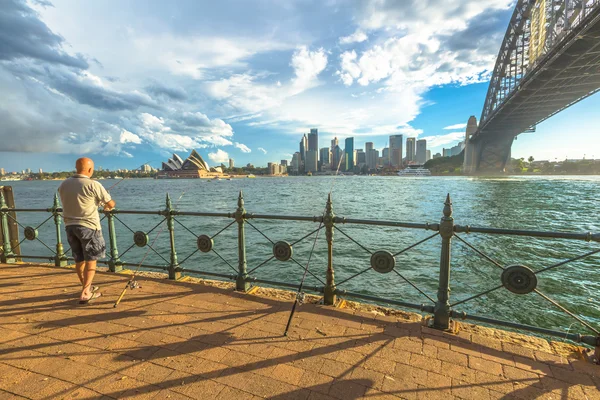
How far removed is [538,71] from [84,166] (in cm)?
4698

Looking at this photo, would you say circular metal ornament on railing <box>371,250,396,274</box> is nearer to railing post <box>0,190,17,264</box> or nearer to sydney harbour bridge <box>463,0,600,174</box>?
railing post <box>0,190,17,264</box>

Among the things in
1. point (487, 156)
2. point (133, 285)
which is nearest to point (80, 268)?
point (133, 285)

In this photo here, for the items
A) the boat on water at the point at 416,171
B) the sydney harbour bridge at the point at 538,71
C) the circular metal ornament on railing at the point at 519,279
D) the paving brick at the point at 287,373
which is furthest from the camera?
A: the boat on water at the point at 416,171

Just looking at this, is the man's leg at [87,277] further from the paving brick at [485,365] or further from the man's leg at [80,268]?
the paving brick at [485,365]

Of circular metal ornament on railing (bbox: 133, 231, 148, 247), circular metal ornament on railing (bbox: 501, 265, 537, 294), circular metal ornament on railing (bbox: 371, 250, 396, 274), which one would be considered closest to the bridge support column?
circular metal ornament on railing (bbox: 501, 265, 537, 294)

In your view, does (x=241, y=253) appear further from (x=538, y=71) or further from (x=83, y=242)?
(x=538, y=71)

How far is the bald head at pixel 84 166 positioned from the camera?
4.27 meters

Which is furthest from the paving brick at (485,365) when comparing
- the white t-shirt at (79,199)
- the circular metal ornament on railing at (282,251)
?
the white t-shirt at (79,199)

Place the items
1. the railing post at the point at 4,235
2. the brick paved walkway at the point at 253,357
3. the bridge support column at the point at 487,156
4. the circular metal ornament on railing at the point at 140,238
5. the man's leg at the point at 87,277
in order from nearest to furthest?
→ the brick paved walkway at the point at 253,357 < the man's leg at the point at 87,277 < the circular metal ornament on railing at the point at 140,238 < the railing post at the point at 4,235 < the bridge support column at the point at 487,156

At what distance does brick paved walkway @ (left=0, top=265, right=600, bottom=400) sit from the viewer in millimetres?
2623

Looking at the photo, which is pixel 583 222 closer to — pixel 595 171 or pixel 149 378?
pixel 149 378

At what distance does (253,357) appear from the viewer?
10.0ft

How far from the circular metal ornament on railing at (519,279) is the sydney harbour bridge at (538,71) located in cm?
3259

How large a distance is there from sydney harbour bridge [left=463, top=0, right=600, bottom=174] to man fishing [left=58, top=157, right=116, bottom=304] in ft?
116
